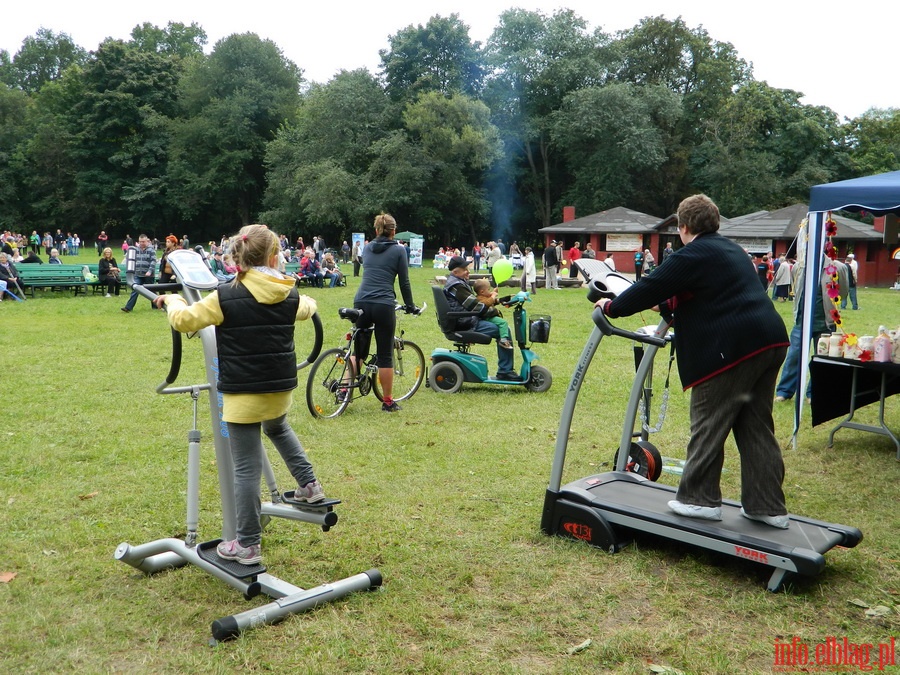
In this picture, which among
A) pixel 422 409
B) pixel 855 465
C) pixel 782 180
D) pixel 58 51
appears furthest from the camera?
pixel 58 51

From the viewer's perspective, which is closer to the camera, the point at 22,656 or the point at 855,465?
the point at 22,656

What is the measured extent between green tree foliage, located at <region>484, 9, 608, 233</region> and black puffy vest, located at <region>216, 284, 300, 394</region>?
160ft

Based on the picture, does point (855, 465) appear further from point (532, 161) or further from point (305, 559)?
point (532, 161)

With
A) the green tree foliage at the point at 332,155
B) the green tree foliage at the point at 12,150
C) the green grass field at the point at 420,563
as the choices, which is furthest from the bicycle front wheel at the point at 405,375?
the green tree foliage at the point at 12,150

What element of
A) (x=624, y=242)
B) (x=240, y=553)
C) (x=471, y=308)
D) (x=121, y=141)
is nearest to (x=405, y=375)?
(x=471, y=308)

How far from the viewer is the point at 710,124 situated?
46.9m

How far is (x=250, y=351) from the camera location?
358 centimetres

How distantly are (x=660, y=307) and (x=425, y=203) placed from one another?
44.8m

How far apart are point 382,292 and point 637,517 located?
389 cm

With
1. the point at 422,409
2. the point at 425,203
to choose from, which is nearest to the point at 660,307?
the point at 422,409

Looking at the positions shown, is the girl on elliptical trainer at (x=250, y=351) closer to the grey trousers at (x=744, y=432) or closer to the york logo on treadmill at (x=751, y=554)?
the grey trousers at (x=744, y=432)

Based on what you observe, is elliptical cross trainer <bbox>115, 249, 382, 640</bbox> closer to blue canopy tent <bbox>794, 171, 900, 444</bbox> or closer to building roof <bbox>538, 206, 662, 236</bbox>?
blue canopy tent <bbox>794, 171, 900, 444</bbox>

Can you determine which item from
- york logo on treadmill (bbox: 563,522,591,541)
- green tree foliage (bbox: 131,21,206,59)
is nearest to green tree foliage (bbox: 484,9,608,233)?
green tree foliage (bbox: 131,21,206,59)

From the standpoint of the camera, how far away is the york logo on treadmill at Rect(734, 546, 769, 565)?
3.85m
